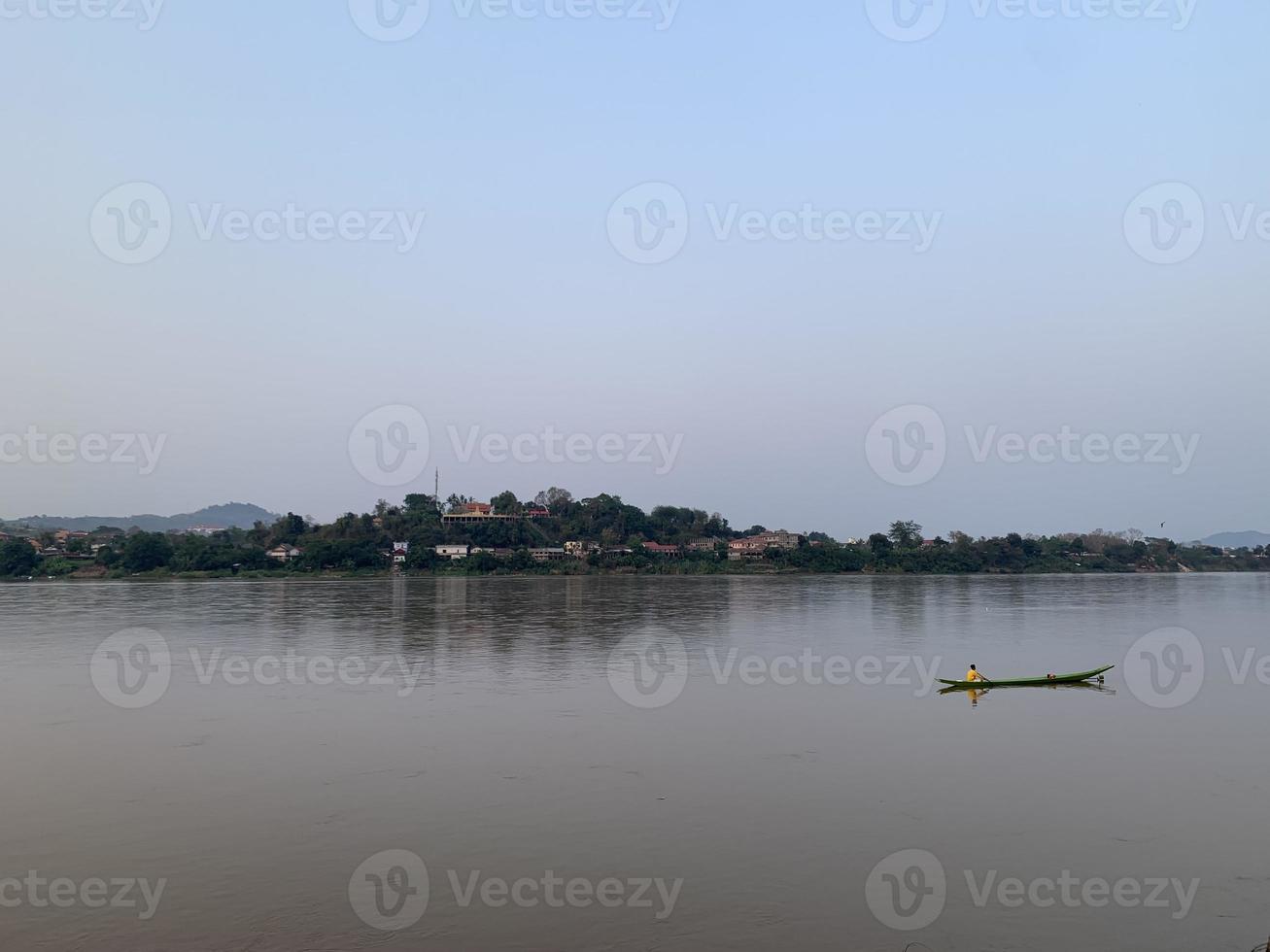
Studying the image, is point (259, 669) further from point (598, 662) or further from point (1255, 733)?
point (1255, 733)

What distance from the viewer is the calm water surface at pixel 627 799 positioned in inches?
329

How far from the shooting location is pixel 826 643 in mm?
29750

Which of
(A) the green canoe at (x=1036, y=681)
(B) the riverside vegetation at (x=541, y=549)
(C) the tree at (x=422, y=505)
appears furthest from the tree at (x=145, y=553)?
(A) the green canoe at (x=1036, y=681)

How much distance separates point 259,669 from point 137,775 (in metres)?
10.5

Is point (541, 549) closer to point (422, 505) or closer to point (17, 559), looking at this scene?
point (422, 505)

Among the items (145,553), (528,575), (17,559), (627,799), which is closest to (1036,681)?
(627,799)

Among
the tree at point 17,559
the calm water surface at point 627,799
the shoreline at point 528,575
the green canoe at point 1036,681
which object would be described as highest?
the tree at point 17,559

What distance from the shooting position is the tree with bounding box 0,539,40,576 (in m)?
72.7

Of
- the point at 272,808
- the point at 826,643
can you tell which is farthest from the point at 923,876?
the point at 826,643

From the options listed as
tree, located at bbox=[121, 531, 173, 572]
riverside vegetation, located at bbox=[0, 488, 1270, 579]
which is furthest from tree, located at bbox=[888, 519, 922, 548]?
tree, located at bbox=[121, 531, 173, 572]

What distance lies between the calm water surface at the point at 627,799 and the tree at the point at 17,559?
2239 inches

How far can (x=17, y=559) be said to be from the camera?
239 ft

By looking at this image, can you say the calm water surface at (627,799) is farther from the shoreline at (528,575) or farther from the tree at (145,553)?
the tree at (145,553)

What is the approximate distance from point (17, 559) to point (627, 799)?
77.7 m
